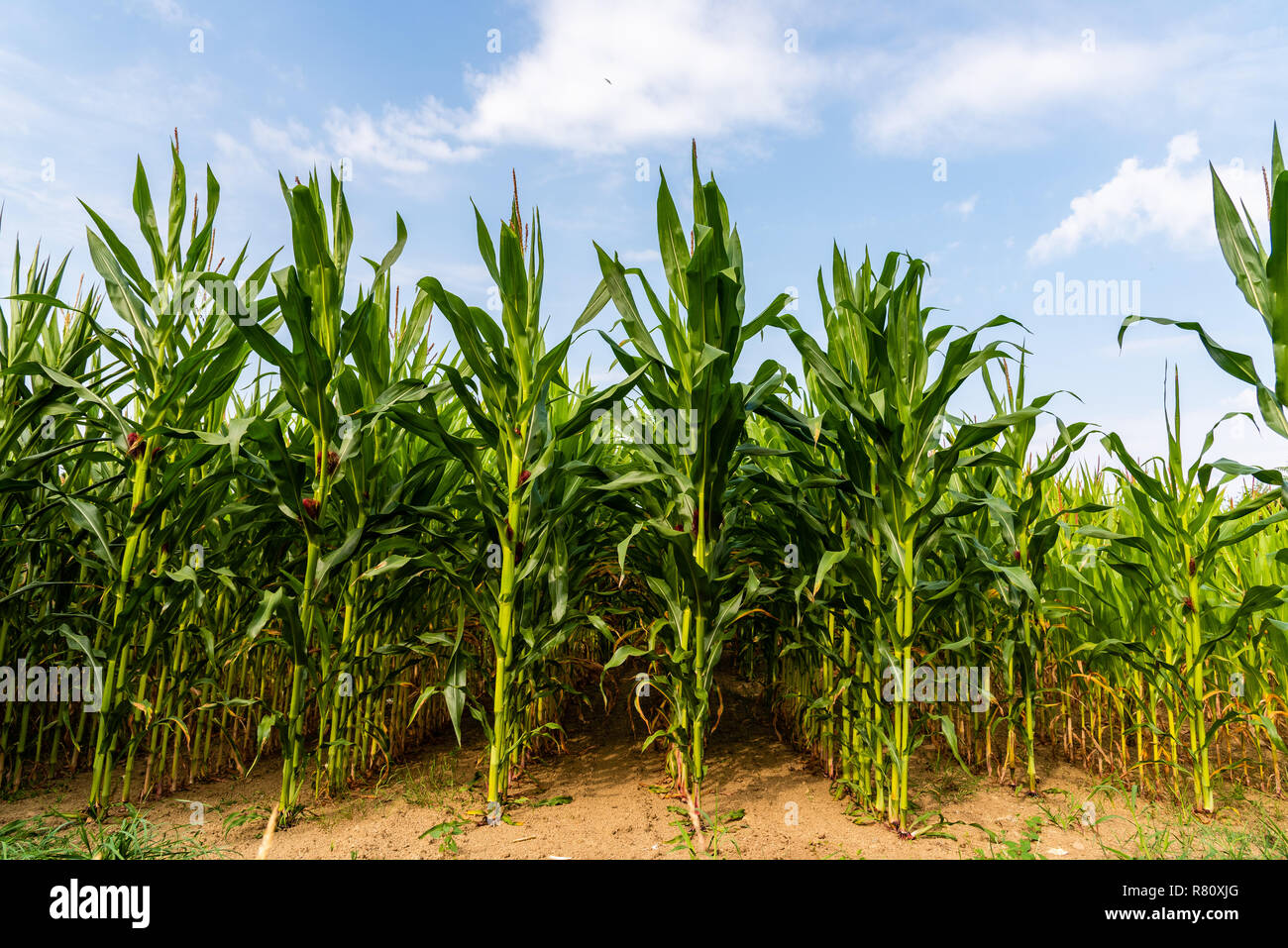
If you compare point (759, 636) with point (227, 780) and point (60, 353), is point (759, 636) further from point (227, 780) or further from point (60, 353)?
point (60, 353)

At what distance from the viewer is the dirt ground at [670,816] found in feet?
7.70

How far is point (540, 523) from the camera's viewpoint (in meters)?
2.67

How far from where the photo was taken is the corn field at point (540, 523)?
2.50 metres

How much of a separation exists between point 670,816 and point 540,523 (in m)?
1.29

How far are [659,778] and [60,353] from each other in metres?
3.64

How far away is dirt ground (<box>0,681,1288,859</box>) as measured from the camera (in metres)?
2.35

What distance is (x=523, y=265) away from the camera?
2.63 metres

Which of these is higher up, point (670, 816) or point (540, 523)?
point (540, 523)

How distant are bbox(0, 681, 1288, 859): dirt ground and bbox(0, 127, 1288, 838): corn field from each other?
0.13 metres

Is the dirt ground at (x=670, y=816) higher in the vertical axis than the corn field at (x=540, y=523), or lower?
lower

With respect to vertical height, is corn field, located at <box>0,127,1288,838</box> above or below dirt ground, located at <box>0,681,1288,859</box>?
above

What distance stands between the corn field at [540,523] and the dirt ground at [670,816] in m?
0.13

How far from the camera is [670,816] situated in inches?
102
